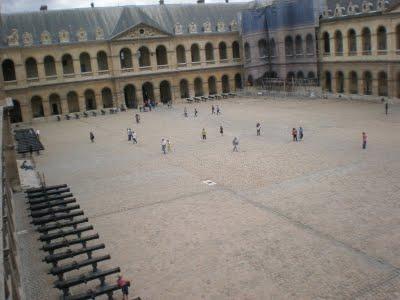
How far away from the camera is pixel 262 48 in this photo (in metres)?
69.4

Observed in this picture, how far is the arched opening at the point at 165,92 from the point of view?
2761 inches

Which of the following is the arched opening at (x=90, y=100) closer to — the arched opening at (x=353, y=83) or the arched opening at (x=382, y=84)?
the arched opening at (x=353, y=83)

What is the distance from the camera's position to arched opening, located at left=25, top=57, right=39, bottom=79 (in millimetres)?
60938

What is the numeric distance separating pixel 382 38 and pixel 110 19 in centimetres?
3521

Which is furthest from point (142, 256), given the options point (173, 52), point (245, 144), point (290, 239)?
point (173, 52)

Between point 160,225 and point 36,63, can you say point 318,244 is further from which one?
point 36,63

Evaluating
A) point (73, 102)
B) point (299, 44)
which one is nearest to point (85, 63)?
point (73, 102)

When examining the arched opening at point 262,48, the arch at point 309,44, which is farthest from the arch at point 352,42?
the arched opening at point 262,48

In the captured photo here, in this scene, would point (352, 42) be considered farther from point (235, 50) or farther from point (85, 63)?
point (85, 63)

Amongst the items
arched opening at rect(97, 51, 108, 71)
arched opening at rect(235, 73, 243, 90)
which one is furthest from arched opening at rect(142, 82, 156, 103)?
arched opening at rect(235, 73, 243, 90)

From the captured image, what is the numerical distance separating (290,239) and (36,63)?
5047 centimetres

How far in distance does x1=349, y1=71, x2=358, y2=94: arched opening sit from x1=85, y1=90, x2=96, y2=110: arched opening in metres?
33.0

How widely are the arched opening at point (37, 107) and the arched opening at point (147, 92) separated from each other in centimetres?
1464

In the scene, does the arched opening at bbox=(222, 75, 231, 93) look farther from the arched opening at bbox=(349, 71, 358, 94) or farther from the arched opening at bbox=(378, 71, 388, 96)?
the arched opening at bbox=(378, 71, 388, 96)
